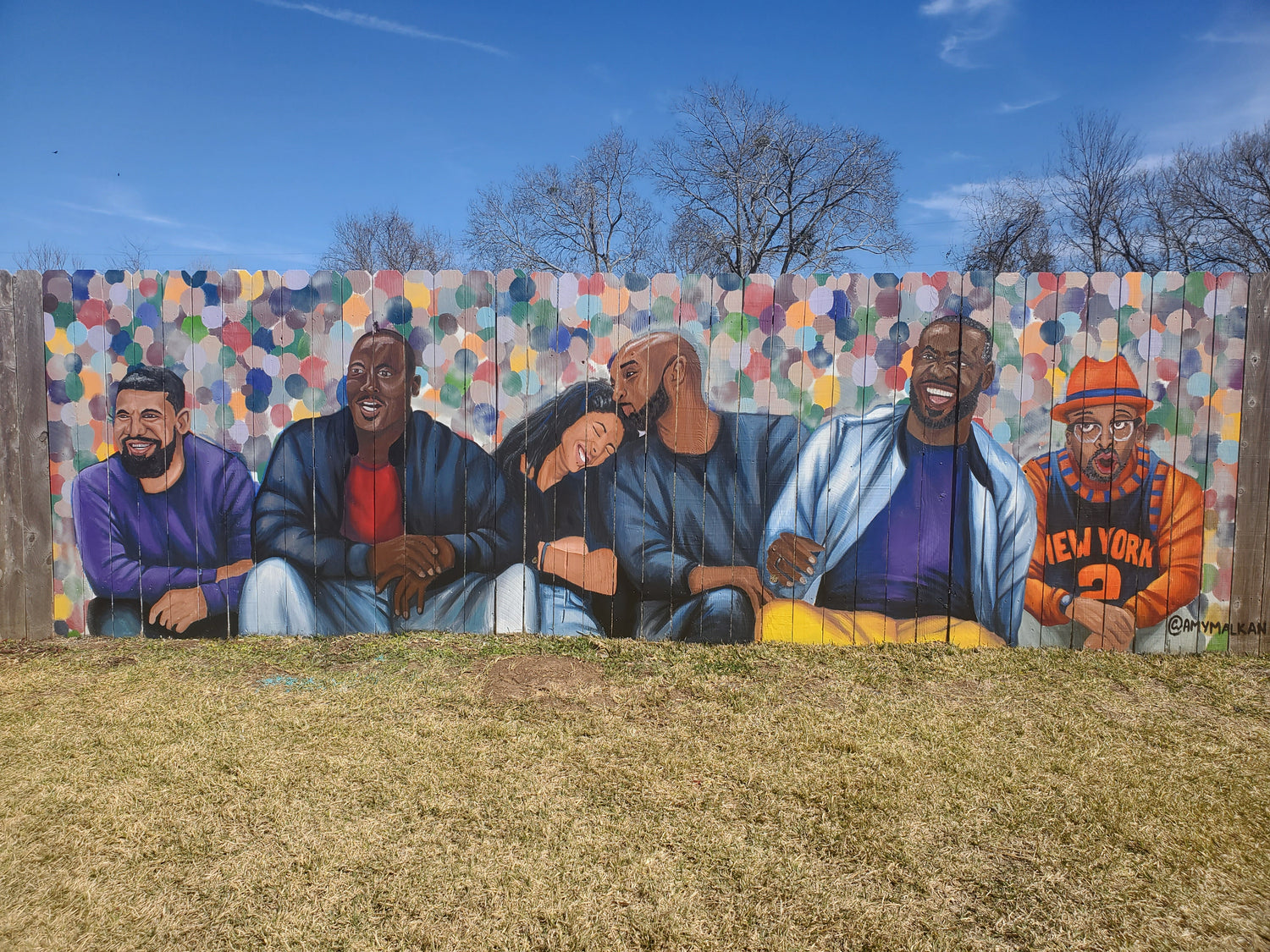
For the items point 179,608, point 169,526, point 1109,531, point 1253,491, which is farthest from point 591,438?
point 1253,491

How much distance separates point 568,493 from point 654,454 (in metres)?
0.57

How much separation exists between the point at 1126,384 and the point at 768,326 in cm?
209

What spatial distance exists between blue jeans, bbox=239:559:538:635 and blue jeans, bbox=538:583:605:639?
0.05m

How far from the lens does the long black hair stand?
4355mm

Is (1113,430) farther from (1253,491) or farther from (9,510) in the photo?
(9,510)

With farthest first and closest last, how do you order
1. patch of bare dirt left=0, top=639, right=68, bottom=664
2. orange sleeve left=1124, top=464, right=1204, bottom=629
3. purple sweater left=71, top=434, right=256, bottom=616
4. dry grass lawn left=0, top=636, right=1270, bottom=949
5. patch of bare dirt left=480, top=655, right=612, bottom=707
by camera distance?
purple sweater left=71, top=434, right=256, bottom=616 → orange sleeve left=1124, top=464, right=1204, bottom=629 → patch of bare dirt left=0, top=639, right=68, bottom=664 → patch of bare dirt left=480, top=655, right=612, bottom=707 → dry grass lawn left=0, top=636, right=1270, bottom=949

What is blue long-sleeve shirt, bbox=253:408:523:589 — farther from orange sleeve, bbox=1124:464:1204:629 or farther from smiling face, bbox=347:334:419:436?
orange sleeve, bbox=1124:464:1204:629

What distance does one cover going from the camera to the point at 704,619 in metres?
4.40

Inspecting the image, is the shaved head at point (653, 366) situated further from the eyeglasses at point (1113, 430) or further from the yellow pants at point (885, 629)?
the eyeglasses at point (1113, 430)

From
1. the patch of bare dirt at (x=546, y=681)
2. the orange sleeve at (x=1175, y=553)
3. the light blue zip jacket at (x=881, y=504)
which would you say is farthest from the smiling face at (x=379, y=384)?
the orange sleeve at (x=1175, y=553)

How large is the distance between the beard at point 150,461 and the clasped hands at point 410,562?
1334 mm

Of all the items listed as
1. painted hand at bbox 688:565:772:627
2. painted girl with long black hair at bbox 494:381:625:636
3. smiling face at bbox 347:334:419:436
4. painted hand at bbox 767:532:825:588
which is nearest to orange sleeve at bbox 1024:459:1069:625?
painted hand at bbox 767:532:825:588

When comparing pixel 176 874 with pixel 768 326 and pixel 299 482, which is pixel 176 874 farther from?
pixel 768 326

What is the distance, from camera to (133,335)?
437 cm
